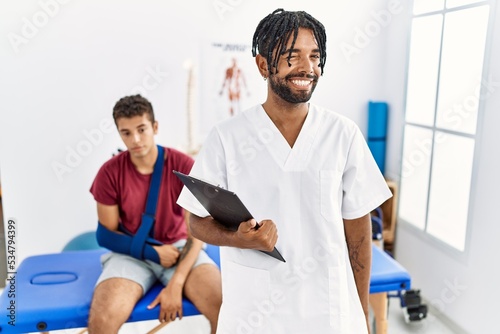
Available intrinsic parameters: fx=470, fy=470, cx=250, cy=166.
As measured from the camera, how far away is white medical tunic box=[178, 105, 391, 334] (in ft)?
4.01

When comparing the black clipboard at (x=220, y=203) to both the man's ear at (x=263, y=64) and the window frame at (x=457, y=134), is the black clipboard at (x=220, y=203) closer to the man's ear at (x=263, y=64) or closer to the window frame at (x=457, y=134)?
the man's ear at (x=263, y=64)

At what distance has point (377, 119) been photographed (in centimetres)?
324

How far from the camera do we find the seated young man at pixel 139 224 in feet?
6.18

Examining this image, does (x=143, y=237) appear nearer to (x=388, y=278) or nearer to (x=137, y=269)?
(x=137, y=269)

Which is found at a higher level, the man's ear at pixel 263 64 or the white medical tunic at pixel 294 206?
the man's ear at pixel 263 64

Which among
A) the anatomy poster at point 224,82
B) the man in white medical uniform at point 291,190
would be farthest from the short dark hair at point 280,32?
the anatomy poster at point 224,82

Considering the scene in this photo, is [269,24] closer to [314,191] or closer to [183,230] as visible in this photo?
[314,191]

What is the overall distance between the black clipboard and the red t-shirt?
87 centimetres

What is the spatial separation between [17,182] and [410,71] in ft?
8.36

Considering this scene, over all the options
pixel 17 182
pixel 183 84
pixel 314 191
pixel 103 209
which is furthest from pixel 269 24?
pixel 17 182

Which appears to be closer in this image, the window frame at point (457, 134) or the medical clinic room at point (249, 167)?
the medical clinic room at point (249, 167)

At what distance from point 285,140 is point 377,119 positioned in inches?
84.3

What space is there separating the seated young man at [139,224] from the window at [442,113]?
1443mm

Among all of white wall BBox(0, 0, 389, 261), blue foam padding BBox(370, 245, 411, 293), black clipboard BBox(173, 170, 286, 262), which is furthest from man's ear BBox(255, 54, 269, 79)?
white wall BBox(0, 0, 389, 261)
